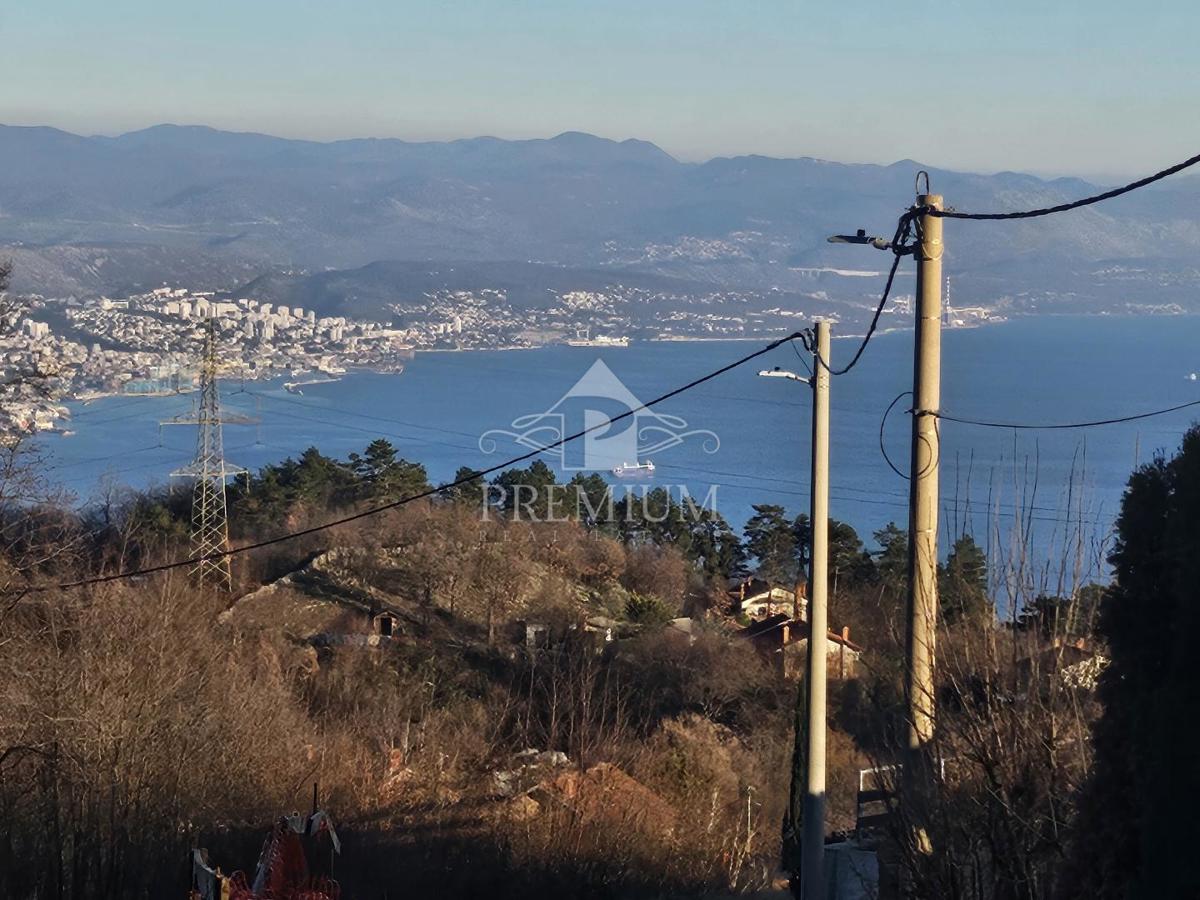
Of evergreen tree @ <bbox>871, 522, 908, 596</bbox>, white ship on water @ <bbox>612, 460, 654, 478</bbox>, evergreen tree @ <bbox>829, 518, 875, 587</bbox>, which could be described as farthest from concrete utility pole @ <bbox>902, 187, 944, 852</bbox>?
white ship on water @ <bbox>612, 460, 654, 478</bbox>

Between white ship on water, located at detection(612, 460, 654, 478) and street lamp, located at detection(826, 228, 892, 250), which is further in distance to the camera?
white ship on water, located at detection(612, 460, 654, 478)

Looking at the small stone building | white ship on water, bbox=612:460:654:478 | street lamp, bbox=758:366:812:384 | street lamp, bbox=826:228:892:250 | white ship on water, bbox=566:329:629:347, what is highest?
street lamp, bbox=826:228:892:250

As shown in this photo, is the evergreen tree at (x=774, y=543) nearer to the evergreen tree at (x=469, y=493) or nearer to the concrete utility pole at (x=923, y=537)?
the evergreen tree at (x=469, y=493)

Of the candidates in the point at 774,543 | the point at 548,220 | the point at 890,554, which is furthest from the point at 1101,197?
the point at 548,220

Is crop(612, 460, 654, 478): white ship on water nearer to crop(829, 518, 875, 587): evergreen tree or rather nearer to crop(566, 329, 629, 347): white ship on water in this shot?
crop(829, 518, 875, 587): evergreen tree

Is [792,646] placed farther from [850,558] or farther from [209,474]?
[209,474]
